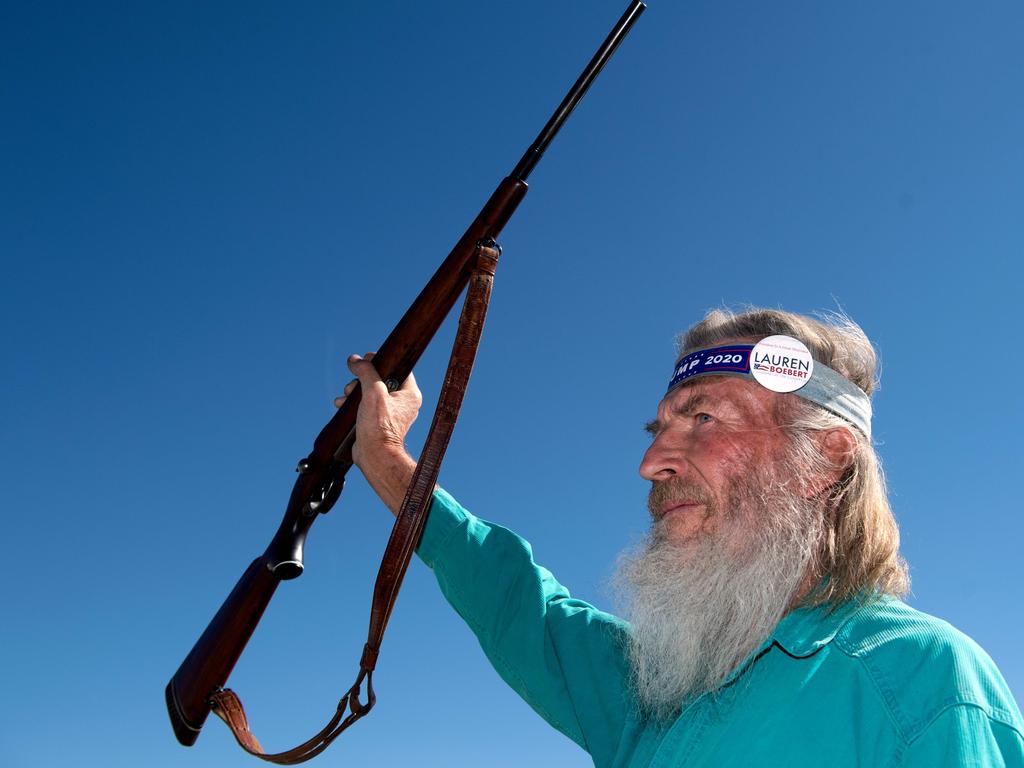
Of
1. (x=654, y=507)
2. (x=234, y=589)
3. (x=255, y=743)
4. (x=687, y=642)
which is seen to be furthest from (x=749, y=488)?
(x=234, y=589)

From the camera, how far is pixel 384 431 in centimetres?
422

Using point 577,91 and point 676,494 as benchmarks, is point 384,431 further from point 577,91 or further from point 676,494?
point 577,91

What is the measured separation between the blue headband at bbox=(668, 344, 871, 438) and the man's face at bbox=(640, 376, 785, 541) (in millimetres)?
51

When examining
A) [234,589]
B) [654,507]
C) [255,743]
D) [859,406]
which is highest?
[859,406]

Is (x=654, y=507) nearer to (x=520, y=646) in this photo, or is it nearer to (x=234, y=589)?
(x=520, y=646)

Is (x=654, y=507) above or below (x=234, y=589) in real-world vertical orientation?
above

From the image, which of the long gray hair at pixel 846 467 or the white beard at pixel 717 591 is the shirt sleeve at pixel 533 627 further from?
the long gray hair at pixel 846 467

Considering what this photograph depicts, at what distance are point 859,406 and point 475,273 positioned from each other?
5.68ft

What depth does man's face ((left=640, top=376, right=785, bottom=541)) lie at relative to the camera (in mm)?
3379

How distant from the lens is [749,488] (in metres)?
3.37

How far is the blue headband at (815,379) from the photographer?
355cm

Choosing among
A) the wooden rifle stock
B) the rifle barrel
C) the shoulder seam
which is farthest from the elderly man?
the rifle barrel

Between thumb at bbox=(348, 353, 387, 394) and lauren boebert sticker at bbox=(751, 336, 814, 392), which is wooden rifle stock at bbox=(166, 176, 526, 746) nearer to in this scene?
thumb at bbox=(348, 353, 387, 394)

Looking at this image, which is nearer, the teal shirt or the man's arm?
the teal shirt
